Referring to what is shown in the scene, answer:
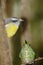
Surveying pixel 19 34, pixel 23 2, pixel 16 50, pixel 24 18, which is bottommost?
A: pixel 16 50

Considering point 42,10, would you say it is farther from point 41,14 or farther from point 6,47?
point 6,47

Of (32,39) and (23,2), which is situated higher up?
(23,2)

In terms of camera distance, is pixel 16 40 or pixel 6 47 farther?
pixel 16 40

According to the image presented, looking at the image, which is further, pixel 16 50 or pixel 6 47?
pixel 16 50

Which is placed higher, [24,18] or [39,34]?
[24,18]

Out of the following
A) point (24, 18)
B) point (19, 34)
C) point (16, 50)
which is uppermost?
point (24, 18)

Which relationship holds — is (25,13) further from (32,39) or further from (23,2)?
(32,39)

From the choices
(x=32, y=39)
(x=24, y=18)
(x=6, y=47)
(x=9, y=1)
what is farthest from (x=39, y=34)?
(x=6, y=47)

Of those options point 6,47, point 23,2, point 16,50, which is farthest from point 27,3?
point 6,47
